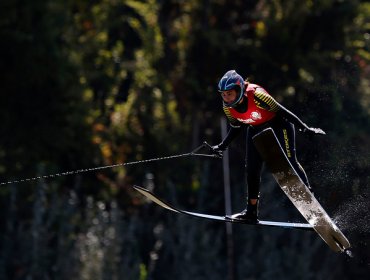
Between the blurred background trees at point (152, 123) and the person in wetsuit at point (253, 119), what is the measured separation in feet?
11.7

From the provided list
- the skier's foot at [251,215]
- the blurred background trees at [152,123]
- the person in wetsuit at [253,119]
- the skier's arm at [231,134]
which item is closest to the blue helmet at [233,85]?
the person in wetsuit at [253,119]

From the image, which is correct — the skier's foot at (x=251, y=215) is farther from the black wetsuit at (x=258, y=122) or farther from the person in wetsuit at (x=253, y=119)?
the black wetsuit at (x=258, y=122)

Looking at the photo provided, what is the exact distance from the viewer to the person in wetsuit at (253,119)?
8367 mm

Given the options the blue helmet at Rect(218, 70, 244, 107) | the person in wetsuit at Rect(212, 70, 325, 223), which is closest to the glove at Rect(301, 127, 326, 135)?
the person in wetsuit at Rect(212, 70, 325, 223)

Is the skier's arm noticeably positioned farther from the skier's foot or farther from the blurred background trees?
the blurred background trees

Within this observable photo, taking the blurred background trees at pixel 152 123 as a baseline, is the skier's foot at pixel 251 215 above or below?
below

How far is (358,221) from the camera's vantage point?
10.1 meters

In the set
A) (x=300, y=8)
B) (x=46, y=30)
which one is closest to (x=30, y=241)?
(x=46, y=30)

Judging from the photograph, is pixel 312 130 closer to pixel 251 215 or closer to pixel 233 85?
pixel 233 85

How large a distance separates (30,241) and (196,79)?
403cm

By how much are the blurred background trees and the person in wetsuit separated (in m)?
3.56

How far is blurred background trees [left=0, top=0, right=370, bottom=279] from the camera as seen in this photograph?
13234mm

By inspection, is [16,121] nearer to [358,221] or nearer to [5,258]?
[5,258]

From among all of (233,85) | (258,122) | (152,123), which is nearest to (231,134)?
(258,122)
